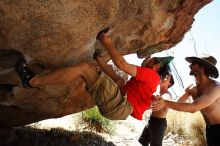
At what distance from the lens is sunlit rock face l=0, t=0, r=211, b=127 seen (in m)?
5.93

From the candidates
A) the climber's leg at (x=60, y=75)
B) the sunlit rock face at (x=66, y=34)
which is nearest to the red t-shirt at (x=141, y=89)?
the climber's leg at (x=60, y=75)

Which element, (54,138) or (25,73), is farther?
(54,138)

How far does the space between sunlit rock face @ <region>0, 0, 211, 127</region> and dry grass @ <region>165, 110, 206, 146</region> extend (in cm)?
383

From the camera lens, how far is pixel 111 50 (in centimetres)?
667

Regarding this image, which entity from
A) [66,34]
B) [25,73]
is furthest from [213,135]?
[25,73]

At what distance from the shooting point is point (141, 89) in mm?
6930

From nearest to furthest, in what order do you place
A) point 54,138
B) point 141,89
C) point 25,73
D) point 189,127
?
1. point 25,73
2. point 141,89
3. point 54,138
4. point 189,127

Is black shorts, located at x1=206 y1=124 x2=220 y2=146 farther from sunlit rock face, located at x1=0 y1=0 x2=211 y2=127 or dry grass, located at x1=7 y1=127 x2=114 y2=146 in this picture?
dry grass, located at x1=7 y1=127 x2=114 y2=146

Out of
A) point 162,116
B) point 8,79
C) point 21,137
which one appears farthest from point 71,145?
point 8,79

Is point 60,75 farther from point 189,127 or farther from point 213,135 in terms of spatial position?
point 189,127

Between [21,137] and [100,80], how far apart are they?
142 inches

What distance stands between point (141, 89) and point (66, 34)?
163cm

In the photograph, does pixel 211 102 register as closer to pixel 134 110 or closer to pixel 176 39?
pixel 134 110

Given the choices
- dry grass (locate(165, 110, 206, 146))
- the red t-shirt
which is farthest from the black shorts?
dry grass (locate(165, 110, 206, 146))
